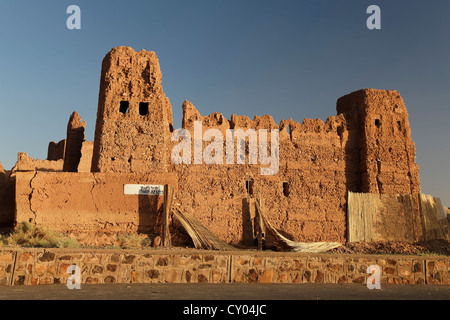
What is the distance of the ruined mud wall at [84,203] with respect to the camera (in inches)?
494

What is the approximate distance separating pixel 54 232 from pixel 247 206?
7578 mm

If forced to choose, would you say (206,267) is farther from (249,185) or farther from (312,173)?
(312,173)

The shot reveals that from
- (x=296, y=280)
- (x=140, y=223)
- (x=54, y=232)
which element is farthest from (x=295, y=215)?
(x=296, y=280)

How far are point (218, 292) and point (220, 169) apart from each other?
38.3ft

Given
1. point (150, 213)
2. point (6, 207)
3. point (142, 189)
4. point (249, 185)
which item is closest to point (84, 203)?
point (142, 189)

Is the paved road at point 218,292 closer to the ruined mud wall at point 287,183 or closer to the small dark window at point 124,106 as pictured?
the ruined mud wall at point 287,183

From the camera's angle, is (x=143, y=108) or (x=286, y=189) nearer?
(x=143, y=108)

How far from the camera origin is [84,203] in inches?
501

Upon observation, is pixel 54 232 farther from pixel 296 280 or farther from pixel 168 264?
pixel 296 280

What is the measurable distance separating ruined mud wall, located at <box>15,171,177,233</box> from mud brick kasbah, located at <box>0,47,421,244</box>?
0.03m

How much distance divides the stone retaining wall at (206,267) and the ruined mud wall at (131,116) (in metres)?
9.53

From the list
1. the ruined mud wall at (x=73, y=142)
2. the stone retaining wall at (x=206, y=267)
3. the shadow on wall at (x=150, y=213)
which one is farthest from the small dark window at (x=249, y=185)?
the stone retaining wall at (x=206, y=267)

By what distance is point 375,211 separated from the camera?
17.7 meters
